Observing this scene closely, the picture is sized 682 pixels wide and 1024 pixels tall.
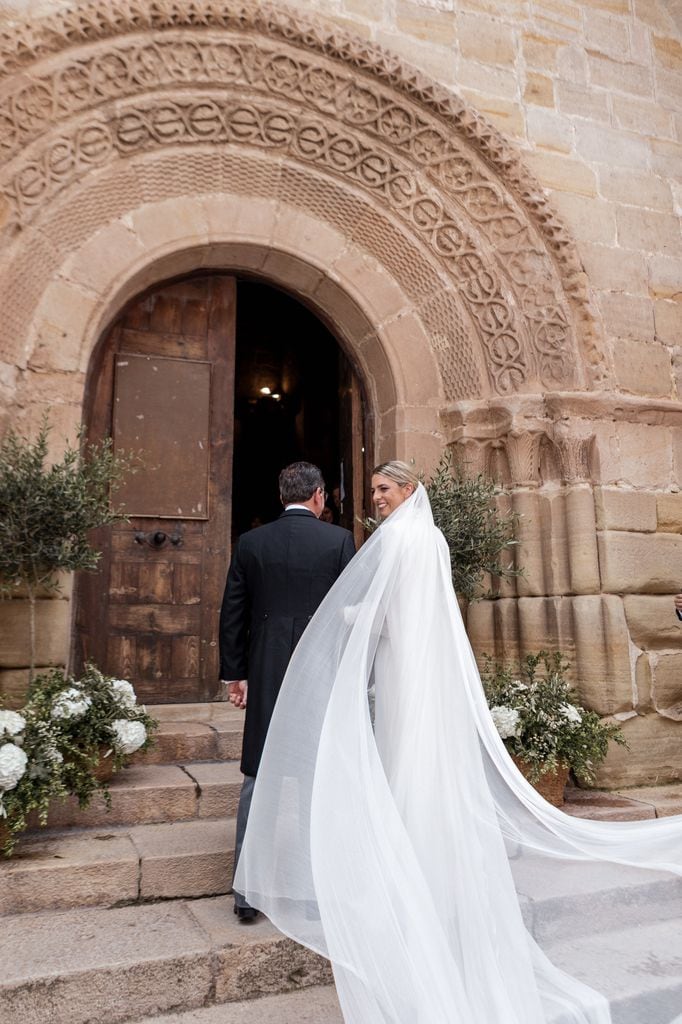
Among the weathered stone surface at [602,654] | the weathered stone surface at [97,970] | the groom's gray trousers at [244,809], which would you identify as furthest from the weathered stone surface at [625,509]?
the weathered stone surface at [97,970]

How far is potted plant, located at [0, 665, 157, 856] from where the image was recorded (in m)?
2.97

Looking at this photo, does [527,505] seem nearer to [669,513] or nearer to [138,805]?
[669,513]

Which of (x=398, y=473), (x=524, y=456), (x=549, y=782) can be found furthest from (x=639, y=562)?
(x=398, y=473)

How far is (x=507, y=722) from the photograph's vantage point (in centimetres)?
397

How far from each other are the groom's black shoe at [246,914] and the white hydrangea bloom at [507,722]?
5.47 feet

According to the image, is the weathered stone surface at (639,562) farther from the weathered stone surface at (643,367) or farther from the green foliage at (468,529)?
the weathered stone surface at (643,367)

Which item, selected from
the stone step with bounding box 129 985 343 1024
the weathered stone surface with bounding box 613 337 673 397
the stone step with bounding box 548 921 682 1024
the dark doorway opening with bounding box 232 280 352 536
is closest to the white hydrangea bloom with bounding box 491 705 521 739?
the stone step with bounding box 548 921 682 1024

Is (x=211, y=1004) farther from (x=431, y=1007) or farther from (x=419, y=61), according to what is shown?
(x=419, y=61)

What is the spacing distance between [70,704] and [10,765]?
48cm

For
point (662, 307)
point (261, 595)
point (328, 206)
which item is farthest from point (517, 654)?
point (328, 206)

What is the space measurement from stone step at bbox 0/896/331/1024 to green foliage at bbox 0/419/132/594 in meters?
1.55

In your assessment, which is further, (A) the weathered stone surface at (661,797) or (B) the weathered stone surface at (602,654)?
(B) the weathered stone surface at (602,654)

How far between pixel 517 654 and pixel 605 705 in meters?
0.58

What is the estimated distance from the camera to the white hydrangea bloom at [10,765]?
2928 millimetres
